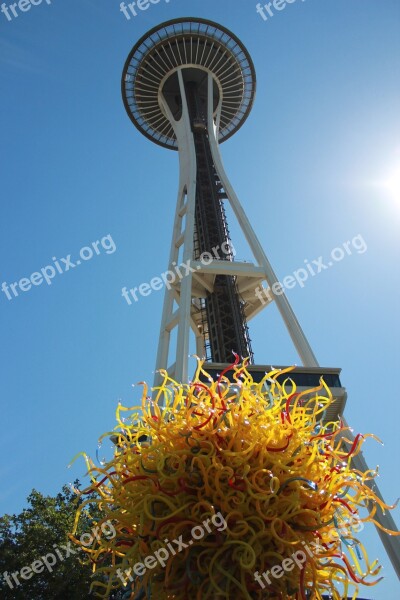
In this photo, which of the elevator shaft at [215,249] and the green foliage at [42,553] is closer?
the green foliage at [42,553]

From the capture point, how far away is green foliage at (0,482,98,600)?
15.5 metres

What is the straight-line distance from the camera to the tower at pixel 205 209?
21.3 m

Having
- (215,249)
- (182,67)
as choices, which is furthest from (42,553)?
(182,67)

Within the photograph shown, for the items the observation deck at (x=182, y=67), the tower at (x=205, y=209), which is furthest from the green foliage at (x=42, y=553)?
the observation deck at (x=182, y=67)

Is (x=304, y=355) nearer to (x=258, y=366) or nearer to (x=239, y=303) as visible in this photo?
(x=258, y=366)

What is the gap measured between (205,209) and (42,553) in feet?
66.0

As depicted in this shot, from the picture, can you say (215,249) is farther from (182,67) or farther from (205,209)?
(182,67)

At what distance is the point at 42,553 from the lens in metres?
16.4

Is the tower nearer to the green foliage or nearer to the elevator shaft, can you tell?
the elevator shaft

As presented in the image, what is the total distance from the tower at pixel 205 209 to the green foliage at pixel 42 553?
6.44 metres

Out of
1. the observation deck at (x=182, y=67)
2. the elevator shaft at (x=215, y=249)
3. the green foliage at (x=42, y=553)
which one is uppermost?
the observation deck at (x=182, y=67)

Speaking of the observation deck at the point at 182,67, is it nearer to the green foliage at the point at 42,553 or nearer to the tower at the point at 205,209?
the tower at the point at 205,209

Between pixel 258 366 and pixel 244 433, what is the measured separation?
1530cm

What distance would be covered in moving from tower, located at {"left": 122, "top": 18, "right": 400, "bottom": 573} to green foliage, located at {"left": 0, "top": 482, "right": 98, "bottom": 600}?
6.44 m
